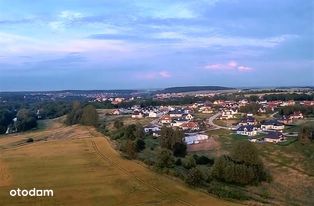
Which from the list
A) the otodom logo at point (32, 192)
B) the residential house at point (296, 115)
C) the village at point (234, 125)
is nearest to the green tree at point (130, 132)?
the village at point (234, 125)

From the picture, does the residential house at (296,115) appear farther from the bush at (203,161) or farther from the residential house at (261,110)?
the bush at (203,161)

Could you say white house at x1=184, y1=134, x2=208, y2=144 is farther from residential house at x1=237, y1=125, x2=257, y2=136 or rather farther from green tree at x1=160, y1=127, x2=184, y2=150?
green tree at x1=160, y1=127, x2=184, y2=150

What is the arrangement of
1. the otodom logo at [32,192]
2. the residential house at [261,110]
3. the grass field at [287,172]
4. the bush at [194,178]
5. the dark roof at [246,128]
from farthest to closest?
the residential house at [261,110]
the dark roof at [246,128]
the bush at [194,178]
the grass field at [287,172]
the otodom logo at [32,192]

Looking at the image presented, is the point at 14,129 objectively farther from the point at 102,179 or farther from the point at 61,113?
the point at 102,179

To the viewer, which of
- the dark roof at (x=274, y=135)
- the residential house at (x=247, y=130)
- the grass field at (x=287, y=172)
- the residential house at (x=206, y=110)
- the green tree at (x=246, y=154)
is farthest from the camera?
the residential house at (x=206, y=110)

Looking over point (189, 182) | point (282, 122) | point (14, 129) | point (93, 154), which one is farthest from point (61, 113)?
point (189, 182)

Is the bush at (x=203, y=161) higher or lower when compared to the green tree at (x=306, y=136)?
lower
